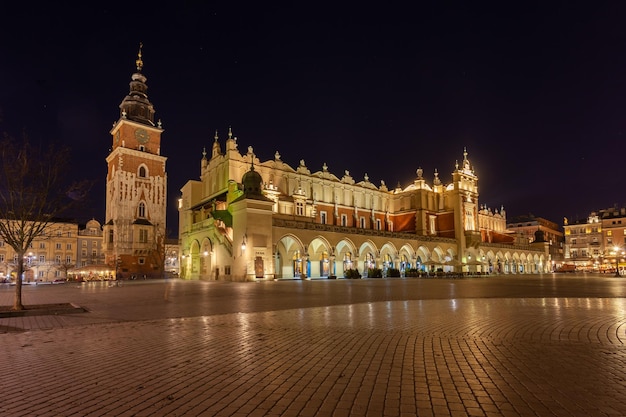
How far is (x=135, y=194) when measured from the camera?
5903cm

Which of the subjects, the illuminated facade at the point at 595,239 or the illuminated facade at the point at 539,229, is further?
the illuminated facade at the point at 539,229

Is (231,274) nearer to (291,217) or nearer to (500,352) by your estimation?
(291,217)

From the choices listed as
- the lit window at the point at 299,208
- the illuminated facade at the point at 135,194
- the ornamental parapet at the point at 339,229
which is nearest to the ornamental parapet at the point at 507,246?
the ornamental parapet at the point at 339,229

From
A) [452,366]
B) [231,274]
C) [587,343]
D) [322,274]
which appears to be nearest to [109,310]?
[452,366]

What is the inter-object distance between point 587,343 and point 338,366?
489cm

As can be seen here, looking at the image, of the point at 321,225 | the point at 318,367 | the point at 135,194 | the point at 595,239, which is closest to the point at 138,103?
the point at 135,194

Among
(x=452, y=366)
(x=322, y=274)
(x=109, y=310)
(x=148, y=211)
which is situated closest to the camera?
(x=452, y=366)

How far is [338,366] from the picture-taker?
6.21 m

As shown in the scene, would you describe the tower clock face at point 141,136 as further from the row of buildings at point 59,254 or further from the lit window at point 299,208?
the lit window at point 299,208

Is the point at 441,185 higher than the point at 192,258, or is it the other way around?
the point at 441,185

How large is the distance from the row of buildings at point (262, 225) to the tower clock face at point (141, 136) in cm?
16

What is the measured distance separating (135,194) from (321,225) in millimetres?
28783

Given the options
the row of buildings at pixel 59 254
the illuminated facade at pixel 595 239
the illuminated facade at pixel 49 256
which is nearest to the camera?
the row of buildings at pixel 59 254

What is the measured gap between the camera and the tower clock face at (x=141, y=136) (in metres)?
61.4
